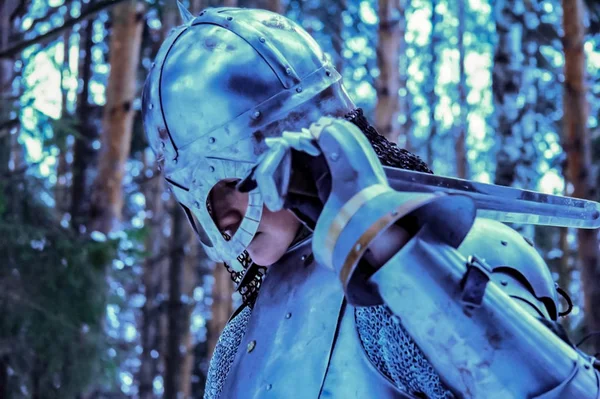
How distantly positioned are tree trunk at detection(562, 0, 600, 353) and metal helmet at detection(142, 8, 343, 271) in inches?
161

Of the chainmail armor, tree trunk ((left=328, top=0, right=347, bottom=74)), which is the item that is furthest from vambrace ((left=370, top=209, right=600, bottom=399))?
tree trunk ((left=328, top=0, right=347, bottom=74))

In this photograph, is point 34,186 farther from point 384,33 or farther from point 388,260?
point 388,260

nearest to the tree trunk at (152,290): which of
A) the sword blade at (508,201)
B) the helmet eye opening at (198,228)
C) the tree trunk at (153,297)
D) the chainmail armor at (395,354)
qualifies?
the tree trunk at (153,297)

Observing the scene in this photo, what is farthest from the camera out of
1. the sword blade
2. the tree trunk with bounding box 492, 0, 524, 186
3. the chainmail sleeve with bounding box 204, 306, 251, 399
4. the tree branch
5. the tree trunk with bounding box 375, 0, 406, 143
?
the tree trunk with bounding box 375, 0, 406, 143

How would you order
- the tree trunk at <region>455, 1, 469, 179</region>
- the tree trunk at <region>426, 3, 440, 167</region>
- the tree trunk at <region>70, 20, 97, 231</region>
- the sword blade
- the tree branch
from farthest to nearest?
the tree trunk at <region>426, 3, 440, 167</region> → the tree trunk at <region>455, 1, 469, 179</region> → the tree trunk at <region>70, 20, 97, 231</region> → the tree branch → the sword blade

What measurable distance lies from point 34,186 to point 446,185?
22.3ft

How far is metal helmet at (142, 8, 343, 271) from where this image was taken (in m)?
2.18

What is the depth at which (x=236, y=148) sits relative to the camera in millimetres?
2180

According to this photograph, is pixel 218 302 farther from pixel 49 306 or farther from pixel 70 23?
pixel 70 23

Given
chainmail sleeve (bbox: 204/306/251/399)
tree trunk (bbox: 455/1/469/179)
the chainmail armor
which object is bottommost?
tree trunk (bbox: 455/1/469/179)

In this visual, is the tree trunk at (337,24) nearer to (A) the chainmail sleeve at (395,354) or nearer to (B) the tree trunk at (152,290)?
(B) the tree trunk at (152,290)

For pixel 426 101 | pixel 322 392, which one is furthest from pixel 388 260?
pixel 426 101

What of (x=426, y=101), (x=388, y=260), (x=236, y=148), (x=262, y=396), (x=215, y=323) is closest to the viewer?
(x=388, y=260)

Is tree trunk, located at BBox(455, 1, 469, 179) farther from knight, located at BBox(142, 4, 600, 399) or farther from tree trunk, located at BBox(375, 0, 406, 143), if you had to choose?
knight, located at BBox(142, 4, 600, 399)
